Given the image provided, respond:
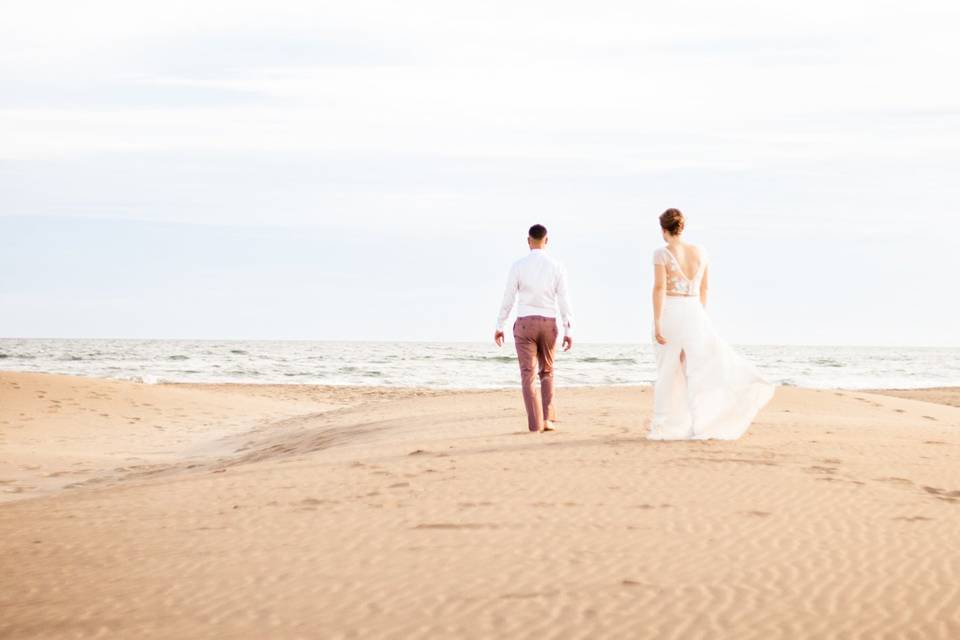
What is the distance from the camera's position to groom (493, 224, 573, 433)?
10.6 m

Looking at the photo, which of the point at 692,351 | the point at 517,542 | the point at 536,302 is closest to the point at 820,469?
the point at 692,351

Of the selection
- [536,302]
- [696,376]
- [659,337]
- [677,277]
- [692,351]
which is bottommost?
[696,376]

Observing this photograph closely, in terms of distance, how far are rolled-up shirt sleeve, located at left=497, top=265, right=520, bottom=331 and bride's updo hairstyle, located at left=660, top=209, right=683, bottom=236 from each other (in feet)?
5.62

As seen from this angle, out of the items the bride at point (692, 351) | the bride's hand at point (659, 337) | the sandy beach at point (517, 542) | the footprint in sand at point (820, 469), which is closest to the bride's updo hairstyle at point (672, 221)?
the bride at point (692, 351)

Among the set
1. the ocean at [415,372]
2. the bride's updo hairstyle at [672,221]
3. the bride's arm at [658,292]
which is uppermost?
the bride's updo hairstyle at [672,221]

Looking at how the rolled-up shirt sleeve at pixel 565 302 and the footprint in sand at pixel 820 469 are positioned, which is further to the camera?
the rolled-up shirt sleeve at pixel 565 302

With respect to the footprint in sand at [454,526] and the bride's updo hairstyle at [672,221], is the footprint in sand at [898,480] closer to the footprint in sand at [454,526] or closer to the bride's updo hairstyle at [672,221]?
the bride's updo hairstyle at [672,221]

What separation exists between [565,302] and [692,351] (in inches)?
58.7

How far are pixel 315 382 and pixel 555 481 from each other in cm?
3285

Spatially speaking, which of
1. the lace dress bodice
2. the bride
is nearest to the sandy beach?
the bride

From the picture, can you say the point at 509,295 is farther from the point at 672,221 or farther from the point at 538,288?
the point at 672,221

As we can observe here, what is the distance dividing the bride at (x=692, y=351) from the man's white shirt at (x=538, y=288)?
1.08 m

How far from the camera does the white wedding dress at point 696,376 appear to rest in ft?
32.6

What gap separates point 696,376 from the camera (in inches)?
393
